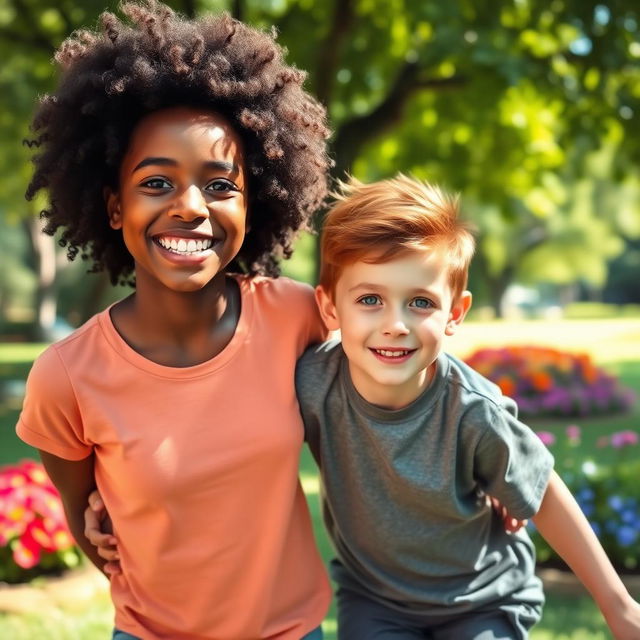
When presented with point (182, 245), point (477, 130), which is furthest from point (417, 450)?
point (477, 130)

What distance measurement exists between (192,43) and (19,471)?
3144mm

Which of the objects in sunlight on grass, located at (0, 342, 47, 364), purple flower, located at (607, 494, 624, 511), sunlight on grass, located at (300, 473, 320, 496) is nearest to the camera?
purple flower, located at (607, 494, 624, 511)

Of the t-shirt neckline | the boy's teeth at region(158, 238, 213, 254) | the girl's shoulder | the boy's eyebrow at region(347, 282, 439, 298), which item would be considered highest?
the boy's teeth at region(158, 238, 213, 254)

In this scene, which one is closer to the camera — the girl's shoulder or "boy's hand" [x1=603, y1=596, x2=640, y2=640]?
"boy's hand" [x1=603, y1=596, x2=640, y2=640]

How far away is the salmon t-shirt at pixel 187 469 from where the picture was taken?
228 cm

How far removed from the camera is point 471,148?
11227 millimetres

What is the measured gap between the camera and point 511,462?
234 centimetres

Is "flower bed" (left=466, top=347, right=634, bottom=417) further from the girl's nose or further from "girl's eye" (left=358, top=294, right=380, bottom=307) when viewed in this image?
the girl's nose

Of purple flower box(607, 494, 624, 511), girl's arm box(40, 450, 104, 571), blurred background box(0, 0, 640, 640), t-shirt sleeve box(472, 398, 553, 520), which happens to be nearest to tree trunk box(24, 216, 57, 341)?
blurred background box(0, 0, 640, 640)

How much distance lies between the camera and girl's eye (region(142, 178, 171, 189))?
2.29 m

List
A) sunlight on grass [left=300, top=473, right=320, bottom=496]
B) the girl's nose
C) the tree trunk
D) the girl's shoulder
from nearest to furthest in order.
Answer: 1. the girl's nose
2. the girl's shoulder
3. sunlight on grass [left=300, top=473, right=320, bottom=496]
4. the tree trunk

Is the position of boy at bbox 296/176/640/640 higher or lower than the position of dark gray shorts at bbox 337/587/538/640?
higher

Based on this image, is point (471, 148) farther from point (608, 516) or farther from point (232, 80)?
A: point (232, 80)

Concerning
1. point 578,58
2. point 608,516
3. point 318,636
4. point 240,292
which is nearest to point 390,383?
point 240,292
